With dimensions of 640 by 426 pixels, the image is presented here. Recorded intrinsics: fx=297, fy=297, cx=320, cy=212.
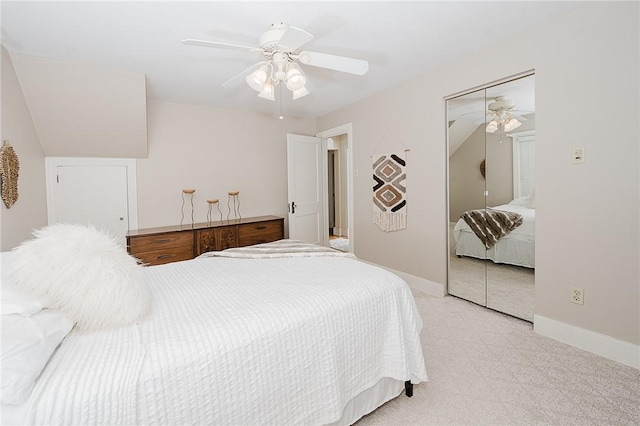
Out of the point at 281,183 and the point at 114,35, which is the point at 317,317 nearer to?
the point at 114,35

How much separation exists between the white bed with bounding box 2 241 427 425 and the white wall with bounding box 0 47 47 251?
1.70 m

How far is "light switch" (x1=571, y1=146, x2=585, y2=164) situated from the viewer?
2.09 meters

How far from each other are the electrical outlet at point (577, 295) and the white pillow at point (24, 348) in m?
2.99

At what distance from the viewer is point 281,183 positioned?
4.85 meters

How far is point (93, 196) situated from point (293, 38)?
319cm

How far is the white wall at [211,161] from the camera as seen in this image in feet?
12.5

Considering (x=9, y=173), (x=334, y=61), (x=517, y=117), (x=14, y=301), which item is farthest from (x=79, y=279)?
(x=517, y=117)

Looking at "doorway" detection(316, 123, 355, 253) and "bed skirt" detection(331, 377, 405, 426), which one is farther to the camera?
"doorway" detection(316, 123, 355, 253)

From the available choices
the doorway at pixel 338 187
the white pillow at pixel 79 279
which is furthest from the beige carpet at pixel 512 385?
the doorway at pixel 338 187

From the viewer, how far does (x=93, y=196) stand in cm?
350

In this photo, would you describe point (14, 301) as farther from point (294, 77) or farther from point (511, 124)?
point (511, 124)

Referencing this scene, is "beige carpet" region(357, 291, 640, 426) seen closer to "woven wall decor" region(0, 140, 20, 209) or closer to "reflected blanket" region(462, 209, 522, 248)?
"reflected blanket" region(462, 209, 522, 248)

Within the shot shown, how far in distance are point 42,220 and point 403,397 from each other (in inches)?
153

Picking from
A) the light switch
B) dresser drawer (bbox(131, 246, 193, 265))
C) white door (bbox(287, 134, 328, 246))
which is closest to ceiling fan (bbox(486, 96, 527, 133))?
the light switch
